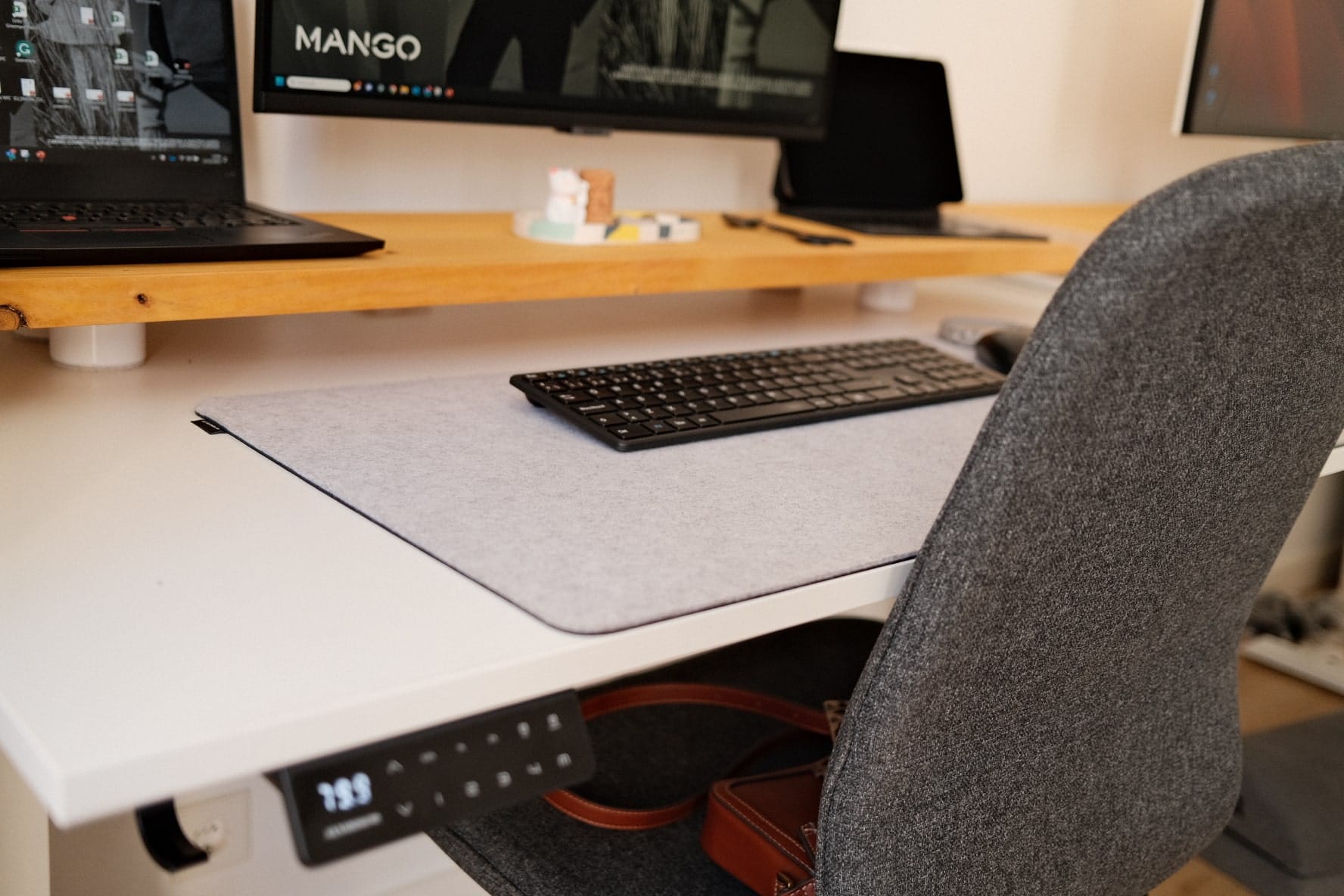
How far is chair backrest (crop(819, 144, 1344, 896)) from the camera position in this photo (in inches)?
20.3

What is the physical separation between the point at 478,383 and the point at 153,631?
0.44 m

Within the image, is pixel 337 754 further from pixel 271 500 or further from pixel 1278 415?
pixel 1278 415

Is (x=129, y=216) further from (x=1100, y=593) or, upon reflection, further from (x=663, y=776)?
(x=1100, y=593)

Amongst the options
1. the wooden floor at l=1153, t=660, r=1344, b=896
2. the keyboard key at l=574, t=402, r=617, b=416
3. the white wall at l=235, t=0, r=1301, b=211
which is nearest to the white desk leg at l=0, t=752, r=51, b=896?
the keyboard key at l=574, t=402, r=617, b=416

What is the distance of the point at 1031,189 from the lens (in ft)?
6.10

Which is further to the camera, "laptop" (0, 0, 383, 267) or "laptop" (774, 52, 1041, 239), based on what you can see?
"laptop" (774, 52, 1041, 239)

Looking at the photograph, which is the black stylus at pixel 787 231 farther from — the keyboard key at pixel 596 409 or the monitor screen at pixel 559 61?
the keyboard key at pixel 596 409

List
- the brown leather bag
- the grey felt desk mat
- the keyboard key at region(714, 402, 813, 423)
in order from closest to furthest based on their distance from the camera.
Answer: the grey felt desk mat → the brown leather bag → the keyboard key at region(714, 402, 813, 423)

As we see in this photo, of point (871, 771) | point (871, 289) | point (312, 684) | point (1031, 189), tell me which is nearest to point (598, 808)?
point (871, 771)

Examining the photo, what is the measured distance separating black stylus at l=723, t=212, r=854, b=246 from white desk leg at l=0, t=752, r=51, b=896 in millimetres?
830

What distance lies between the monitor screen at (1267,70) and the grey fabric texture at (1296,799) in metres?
0.85

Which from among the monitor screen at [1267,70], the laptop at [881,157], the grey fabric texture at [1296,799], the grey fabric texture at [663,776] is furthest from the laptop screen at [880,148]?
the grey fabric texture at [1296,799]

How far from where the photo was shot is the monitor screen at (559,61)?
0.96 metres

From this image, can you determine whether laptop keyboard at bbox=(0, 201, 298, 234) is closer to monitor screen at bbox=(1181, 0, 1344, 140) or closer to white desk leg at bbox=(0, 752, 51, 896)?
white desk leg at bbox=(0, 752, 51, 896)
